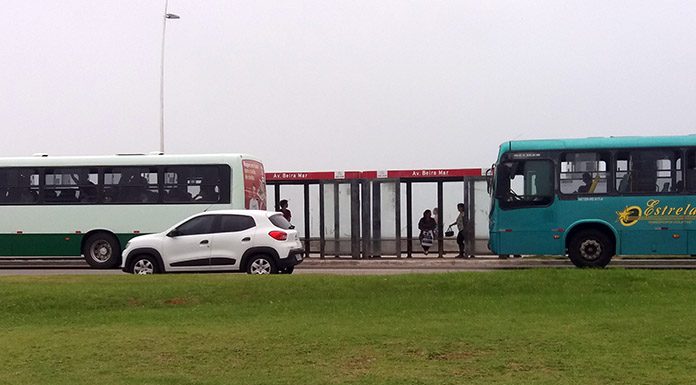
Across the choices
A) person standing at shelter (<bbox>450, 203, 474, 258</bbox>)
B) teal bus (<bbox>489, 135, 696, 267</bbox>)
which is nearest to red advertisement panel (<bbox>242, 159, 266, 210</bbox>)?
person standing at shelter (<bbox>450, 203, 474, 258</bbox>)

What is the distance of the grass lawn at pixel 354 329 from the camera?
25.2ft

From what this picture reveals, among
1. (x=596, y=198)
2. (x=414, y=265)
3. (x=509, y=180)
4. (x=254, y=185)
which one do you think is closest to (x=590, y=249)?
(x=596, y=198)

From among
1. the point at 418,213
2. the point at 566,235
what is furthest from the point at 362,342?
the point at 418,213

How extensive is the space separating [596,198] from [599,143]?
51.0 inches

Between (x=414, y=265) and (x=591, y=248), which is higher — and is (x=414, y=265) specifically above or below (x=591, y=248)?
below

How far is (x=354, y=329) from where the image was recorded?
1004cm

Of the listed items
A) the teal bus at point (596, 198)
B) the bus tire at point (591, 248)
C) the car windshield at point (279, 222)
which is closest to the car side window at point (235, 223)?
the car windshield at point (279, 222)

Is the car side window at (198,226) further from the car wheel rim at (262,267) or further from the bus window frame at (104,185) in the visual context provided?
the bus window frame at (104,185)

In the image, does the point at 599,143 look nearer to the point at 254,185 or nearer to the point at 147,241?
the point at 254,185

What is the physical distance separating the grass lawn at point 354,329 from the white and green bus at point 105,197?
7.66 meters

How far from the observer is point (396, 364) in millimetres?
8023

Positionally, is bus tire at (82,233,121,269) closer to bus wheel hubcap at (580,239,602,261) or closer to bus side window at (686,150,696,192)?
bus wheel hubcap at (580,239,602,261)

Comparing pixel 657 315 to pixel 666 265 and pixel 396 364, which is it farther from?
pixel 666 265

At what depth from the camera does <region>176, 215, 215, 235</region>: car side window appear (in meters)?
18.2
